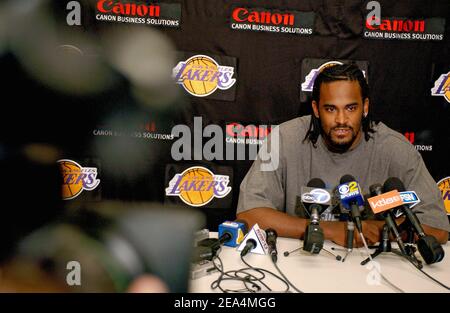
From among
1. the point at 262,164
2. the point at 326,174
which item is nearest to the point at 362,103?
the point at 326,174

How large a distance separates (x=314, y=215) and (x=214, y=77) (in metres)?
1.52

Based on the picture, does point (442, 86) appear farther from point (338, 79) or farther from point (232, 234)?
point (232, 234)

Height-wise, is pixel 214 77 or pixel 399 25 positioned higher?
pixel 399 25

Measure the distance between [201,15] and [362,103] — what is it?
126cm

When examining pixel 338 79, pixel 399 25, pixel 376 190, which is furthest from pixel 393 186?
pixel 399 25

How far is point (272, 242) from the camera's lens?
152cm

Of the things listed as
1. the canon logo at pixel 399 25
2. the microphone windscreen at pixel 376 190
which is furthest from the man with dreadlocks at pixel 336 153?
the canon logo at pixel 399 25

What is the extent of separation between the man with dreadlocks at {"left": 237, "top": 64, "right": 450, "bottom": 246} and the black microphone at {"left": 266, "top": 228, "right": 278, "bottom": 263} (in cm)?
34

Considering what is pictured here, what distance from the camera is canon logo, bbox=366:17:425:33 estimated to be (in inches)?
104

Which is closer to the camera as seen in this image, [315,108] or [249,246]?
[249,246]

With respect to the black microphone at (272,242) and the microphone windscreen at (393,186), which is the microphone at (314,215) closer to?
the black microphone at (272,242)

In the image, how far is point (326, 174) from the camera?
2.10 metres

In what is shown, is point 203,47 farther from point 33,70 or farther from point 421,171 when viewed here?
point 421,171

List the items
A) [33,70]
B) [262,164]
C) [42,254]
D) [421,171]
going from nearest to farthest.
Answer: [42,254], [421,171], [262,164], [33,70]
